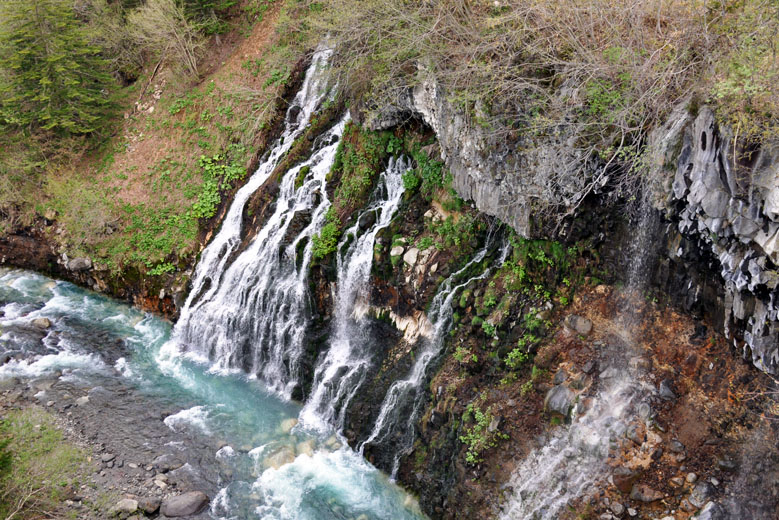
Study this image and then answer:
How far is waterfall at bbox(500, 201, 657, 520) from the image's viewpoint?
8.32 metres

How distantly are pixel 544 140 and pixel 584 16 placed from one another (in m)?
2.06

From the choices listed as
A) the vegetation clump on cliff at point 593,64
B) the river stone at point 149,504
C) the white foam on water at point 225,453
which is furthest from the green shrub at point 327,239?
the river stone at point 149,504

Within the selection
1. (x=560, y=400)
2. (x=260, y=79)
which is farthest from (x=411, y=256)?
(x=260, y=79)

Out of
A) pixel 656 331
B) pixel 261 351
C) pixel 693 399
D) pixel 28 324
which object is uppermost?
pixel 656 331

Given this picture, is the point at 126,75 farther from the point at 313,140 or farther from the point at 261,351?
the point at 261,351

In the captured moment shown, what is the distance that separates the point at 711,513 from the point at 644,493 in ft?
2.77

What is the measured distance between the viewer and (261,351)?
1330cm

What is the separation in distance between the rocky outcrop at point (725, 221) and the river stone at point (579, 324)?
175 cm

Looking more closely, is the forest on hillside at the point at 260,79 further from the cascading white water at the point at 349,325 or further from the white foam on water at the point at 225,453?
the white foam on water at the point at 225,453

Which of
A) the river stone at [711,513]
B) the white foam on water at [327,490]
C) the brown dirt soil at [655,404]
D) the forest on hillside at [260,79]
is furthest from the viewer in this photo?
the white foam on water at [327,490]

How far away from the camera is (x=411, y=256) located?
38.5 feet

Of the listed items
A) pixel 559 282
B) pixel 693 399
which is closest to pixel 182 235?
pixel 559 282

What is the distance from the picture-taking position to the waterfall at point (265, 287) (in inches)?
509

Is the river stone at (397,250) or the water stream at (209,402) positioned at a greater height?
the river stone at (397,250)
